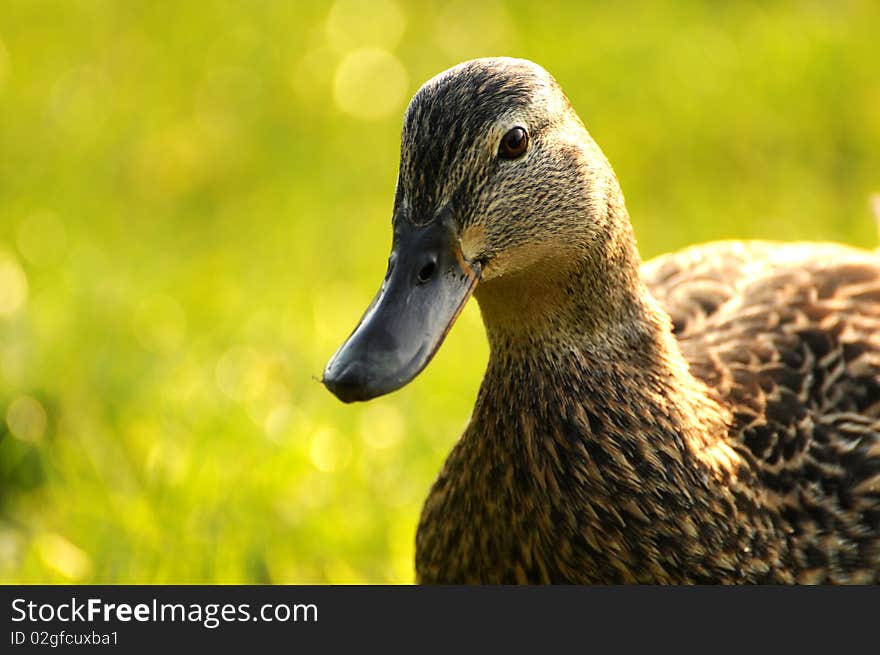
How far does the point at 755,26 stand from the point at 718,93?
498 mm

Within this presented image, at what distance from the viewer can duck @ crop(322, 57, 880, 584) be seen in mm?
2248

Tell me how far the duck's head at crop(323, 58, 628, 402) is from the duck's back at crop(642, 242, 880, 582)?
53cm

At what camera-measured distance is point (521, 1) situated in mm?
6180

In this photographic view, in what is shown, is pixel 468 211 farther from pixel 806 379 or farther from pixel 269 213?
pixel 269 213

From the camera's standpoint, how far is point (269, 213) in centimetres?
533

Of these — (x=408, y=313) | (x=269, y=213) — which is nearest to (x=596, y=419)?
(x=408, y=313)

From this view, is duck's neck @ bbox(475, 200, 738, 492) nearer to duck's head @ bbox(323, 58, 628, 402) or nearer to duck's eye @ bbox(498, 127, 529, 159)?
duck's head @ bbox(323, 58, 628, 402)

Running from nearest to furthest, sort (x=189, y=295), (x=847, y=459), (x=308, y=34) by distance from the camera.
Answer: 1. (x=847, y=459)
2. (x=189, y=295)
3. (x=308, y=34)

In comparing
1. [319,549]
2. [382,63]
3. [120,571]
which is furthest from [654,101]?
[120,571]

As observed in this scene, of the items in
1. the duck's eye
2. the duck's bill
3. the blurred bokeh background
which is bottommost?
the duck's bill

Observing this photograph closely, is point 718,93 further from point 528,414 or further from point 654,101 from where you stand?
point 528,414

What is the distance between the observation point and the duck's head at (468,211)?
7.18 ft

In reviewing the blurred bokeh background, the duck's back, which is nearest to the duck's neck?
the duck's back

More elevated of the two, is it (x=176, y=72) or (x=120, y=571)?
(x=176, y=72)
